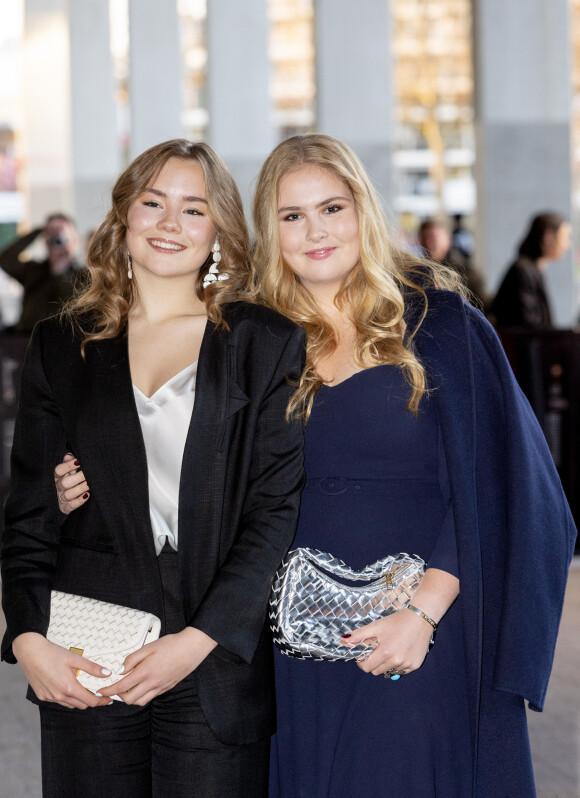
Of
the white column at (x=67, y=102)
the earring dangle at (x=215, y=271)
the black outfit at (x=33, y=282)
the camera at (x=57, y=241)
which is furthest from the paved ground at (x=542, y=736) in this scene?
the white column at (x=67, y=102)

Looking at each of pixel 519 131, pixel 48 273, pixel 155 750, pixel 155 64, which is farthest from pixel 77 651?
pixel 155 64

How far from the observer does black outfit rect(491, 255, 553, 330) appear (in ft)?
25.7

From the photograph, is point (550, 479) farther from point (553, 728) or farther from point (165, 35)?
point (165, 35)

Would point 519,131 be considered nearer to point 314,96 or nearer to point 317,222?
point 314,96

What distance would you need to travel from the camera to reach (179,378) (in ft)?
7.24

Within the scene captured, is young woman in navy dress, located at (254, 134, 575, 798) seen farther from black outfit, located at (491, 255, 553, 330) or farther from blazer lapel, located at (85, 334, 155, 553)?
black outfit, located at (491, 255, 553, 330)

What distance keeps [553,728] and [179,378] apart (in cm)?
277

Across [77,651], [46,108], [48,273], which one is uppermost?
[46,108]

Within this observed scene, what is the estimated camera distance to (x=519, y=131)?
1032 centimetres

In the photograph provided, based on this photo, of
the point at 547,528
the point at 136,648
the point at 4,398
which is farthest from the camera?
the point at 4,398

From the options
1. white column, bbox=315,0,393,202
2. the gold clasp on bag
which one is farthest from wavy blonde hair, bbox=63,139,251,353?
white column, bbox=315,0,393,202

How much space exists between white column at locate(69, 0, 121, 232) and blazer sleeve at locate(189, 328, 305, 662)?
12115 mm

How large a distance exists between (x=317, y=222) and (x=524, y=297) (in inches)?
220

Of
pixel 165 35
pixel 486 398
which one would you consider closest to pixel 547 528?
pixel 486 398
